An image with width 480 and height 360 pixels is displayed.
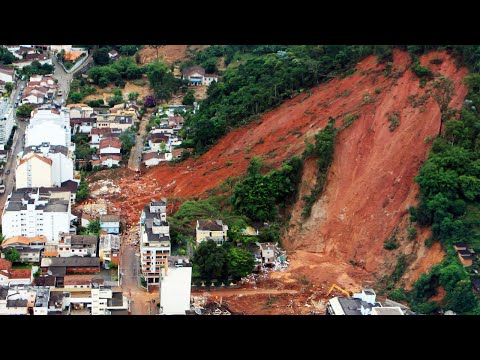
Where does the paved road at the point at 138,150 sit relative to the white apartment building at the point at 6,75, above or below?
below

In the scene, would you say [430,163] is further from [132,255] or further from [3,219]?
[3,219]

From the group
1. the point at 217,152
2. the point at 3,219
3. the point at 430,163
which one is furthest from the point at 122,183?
the point at 430,163

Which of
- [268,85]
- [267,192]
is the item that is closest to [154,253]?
[267,192]

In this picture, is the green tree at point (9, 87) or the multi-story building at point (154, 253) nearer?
the multi-story building at point (154, 253)

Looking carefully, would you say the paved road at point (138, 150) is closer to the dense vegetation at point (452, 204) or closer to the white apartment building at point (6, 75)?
the white apartment building at point (6, 75)

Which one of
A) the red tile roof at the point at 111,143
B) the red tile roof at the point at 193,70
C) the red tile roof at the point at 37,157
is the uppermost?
the red tile roof at the point at 193,70

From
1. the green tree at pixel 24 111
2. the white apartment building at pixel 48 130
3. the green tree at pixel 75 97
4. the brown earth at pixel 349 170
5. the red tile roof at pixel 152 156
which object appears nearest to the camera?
the brown earth at pixel 349 170

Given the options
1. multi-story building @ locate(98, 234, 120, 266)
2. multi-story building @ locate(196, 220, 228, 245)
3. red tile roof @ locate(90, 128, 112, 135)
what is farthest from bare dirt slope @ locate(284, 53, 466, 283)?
red tile roof @ locate(90, 128, 112, 135)

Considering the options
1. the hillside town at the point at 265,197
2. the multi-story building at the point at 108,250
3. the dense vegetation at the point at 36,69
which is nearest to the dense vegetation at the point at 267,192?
the hillside town at the point at 265,197
